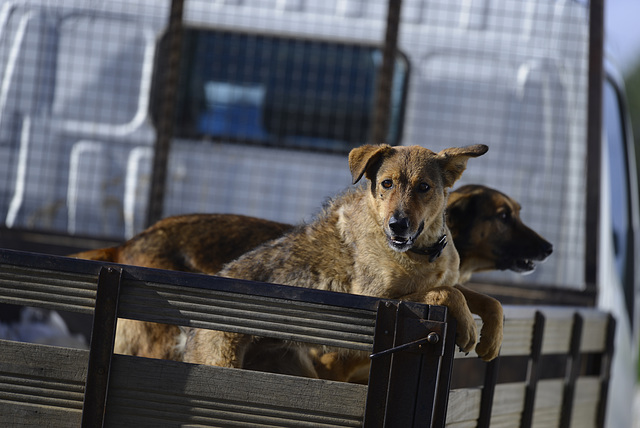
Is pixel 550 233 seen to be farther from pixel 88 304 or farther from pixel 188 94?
pixel 88 304

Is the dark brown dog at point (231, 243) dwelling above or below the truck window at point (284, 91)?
below

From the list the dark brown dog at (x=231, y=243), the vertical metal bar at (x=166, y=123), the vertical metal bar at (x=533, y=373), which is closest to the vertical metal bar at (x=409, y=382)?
the vertical metal bar at (x=533, y=373)

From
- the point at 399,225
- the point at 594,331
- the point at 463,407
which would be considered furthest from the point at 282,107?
the point at 463,407

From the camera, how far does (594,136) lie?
529 cm

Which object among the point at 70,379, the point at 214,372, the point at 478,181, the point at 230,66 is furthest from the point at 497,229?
the point at 230,66

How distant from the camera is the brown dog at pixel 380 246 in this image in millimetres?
2916

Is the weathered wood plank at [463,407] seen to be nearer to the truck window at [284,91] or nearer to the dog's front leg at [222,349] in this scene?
the dog's front leg at [222,349]

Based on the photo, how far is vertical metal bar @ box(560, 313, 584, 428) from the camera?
3.86 m

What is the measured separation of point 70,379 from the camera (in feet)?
7.43

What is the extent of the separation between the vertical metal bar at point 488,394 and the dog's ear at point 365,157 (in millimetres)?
900

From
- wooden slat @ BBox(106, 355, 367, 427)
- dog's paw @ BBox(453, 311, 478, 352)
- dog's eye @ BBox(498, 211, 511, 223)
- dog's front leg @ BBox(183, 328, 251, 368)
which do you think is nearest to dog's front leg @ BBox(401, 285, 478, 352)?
dog's paw @ BBox(453, 311, 478, 352)

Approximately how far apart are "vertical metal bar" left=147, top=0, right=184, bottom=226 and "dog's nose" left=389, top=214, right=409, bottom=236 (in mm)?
3046

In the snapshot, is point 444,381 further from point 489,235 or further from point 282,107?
point 282,107

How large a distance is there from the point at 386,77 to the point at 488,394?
10.3 ft
